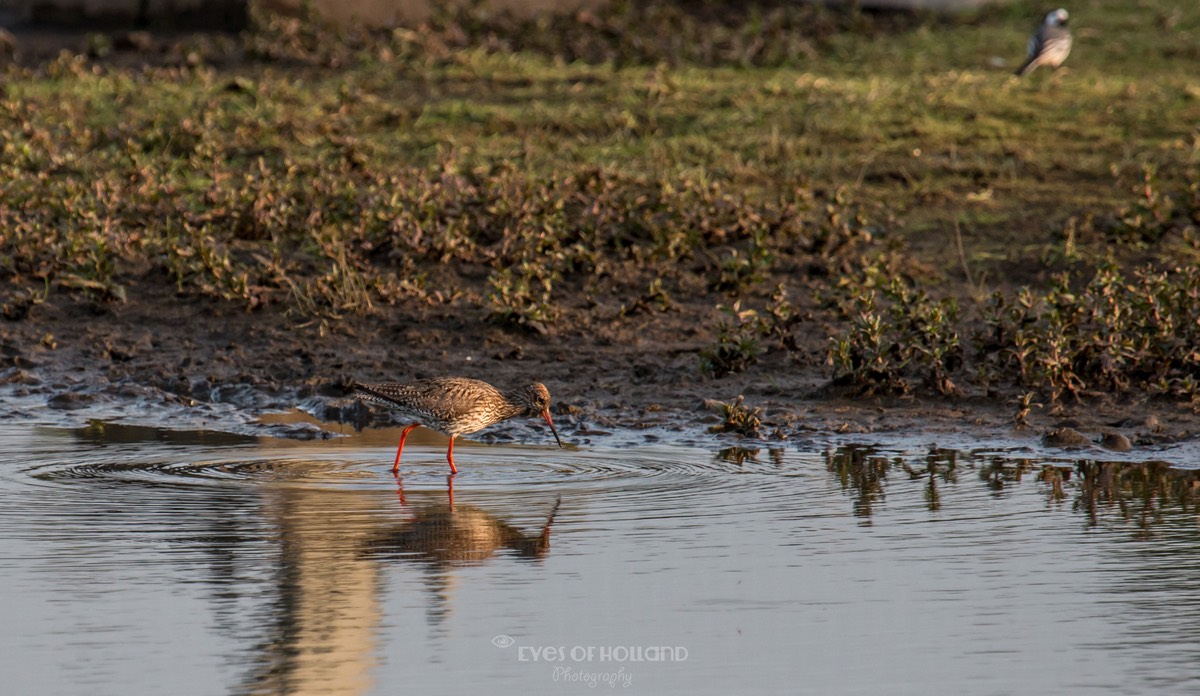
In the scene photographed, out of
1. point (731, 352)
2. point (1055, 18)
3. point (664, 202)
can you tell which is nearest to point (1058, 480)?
point (731, 352)

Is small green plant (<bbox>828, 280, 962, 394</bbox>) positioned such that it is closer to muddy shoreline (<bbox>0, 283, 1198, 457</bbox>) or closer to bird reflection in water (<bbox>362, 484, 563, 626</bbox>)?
muddy shoreline (<bbox>0, 283, 1198, 457</bbox>)

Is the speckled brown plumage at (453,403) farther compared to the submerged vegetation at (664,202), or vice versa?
the submerged vegetation at (664,202)

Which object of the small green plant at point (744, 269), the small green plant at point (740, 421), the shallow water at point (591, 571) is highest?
the small green plant at point (744, 269)

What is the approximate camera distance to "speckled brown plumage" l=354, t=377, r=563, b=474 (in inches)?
323

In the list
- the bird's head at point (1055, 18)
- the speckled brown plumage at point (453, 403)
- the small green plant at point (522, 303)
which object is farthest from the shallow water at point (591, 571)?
the bird's head at point (1055, 18)

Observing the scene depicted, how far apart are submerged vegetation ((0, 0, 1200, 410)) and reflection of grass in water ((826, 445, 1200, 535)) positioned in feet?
3.05

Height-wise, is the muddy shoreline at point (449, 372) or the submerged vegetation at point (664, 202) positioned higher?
the submerged vegetation at point (664, 202)

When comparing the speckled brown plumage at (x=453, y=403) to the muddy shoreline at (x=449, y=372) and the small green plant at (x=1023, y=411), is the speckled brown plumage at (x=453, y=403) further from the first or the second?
the small green plant at (x=1023, y=411)

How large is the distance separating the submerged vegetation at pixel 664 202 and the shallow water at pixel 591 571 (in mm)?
1382

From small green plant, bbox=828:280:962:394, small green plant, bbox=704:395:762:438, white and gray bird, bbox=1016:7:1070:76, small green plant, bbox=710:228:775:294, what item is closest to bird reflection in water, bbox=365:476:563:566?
small green plant, bbox=704:395:762:438

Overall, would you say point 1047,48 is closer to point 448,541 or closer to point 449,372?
point 449,372

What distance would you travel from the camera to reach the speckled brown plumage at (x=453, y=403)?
26.9 feet

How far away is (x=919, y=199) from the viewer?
12.2 metres

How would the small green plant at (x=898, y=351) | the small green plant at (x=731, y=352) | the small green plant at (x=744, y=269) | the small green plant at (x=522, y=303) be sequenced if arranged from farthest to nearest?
1. the small green plant at (x=744, y=269)
2. the small green plant at (x=522, y=303)
3. the small green plant at (x=731, y=352)
4. the small green plant at (x=898, y=351)
